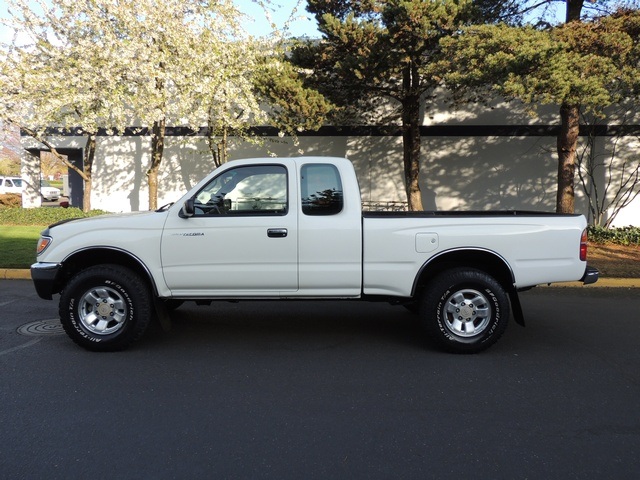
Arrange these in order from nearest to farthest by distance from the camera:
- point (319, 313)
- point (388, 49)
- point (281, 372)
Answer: point (281, 372) → point (319, 313) → point (388, 49)

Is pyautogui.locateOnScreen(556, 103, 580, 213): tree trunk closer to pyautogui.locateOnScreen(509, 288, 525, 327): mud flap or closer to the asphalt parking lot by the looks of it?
the asphalt parking lot

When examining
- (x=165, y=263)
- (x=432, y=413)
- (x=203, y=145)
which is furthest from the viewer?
(x=203, y=145)

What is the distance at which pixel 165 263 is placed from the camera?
5102 millimetres

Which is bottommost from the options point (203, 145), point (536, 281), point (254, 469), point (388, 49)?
point (254, 469)

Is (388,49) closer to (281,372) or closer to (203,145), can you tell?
(203,145)

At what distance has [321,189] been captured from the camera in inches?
206

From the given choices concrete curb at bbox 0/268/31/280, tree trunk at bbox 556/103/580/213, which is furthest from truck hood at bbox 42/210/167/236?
tree trunk at bbox 556/103/580/213

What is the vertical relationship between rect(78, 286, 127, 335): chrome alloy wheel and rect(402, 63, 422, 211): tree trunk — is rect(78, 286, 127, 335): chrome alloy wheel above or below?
below

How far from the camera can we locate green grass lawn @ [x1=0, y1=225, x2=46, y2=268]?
9.52 m

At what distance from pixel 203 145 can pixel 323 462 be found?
1510cm

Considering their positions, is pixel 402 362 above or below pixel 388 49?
below

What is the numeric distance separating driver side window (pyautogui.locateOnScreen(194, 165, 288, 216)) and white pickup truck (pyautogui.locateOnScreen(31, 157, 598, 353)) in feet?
0.05

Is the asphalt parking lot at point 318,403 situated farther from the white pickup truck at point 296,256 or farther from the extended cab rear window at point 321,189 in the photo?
the extended cab rear window at point 321,189

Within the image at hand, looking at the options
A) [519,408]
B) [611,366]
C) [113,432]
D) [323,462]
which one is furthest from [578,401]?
[113,432]
